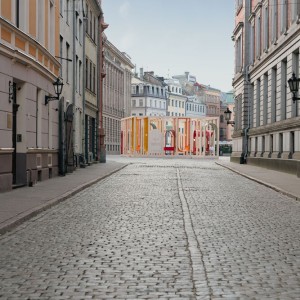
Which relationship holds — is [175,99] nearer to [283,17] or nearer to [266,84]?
[266,84]

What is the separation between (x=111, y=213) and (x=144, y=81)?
120790mm

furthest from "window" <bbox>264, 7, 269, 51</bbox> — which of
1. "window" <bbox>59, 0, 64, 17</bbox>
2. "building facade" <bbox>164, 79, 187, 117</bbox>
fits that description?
"building facade" <bbox>164, 79, 187, 117</bbox>

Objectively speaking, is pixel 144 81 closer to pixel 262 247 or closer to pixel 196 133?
pixel 196 133

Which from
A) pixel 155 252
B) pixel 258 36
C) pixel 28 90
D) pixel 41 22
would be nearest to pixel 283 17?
pixel 258 36

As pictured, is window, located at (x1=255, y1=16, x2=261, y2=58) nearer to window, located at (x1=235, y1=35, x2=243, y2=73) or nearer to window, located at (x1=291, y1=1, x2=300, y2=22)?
window, located at (x1=235, y1=35, x2=243, y2=73)

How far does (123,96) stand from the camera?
10238 centimetres

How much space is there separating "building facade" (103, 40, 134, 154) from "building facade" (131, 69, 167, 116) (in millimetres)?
23135

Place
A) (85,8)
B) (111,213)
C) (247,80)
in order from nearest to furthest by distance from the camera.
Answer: (111,213)
(85,8)
(247,80)

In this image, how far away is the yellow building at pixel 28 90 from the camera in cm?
1622

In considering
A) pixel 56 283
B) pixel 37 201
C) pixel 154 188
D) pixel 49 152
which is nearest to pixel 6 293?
pixel 56 283

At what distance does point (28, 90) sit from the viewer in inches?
735

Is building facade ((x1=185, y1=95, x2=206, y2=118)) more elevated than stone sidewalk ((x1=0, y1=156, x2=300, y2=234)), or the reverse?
building facade ((x1=185, y1=95, x2=206, y2=118))

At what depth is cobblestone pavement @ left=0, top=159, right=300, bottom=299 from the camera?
585 centimetres

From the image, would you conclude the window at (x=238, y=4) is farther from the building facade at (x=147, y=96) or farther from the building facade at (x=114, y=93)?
the building facade at (x=147, y=96)
